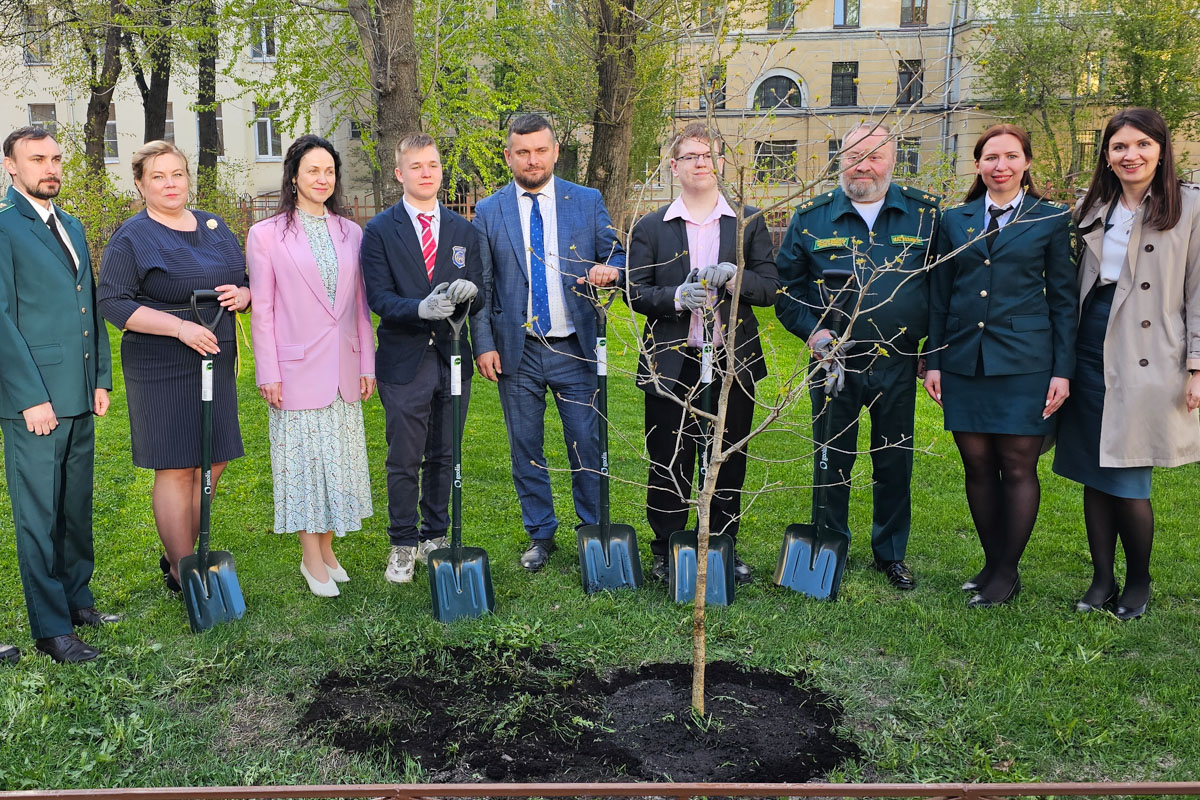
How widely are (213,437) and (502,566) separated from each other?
1496mm

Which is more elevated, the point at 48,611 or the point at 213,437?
the point at 213,437

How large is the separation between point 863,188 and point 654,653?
7.19ft

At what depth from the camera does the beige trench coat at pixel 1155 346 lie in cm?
397

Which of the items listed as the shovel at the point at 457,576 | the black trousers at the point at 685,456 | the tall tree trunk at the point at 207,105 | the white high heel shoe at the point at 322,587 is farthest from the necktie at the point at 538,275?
the tall tree trunk at the point at 207,105

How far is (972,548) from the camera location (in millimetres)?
5281

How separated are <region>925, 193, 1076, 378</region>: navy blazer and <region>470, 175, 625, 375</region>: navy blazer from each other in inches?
62.1

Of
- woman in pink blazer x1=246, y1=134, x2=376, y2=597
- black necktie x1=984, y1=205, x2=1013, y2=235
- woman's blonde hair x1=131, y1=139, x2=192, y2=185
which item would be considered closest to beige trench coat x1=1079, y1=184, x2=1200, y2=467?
black necktie x1=984, y1=205, x2=1013, y2=235

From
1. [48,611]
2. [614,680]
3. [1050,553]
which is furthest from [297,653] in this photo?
[1050,553]

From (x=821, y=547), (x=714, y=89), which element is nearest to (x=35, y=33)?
(x=714, y=89)

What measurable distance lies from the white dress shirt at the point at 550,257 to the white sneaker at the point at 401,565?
1.19 metres

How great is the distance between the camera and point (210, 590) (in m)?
4.27

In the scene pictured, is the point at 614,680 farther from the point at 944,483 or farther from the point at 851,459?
the point at 944,483

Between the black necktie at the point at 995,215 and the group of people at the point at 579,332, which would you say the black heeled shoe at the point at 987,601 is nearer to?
the group of people at the point at 579,332

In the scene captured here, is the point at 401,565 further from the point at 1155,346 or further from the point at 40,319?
the point at 1155,346
